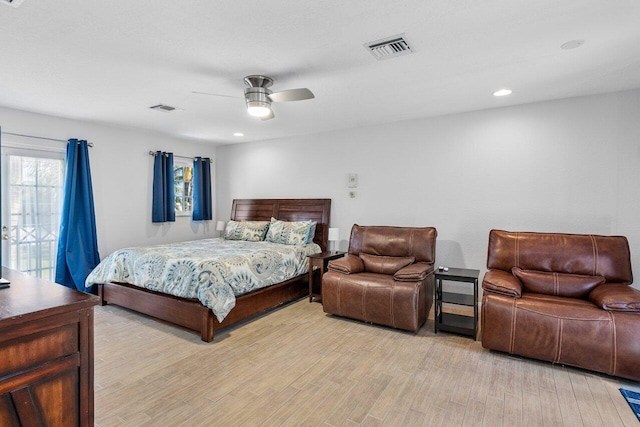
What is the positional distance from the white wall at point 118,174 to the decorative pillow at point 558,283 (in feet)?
15.7

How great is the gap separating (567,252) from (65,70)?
16.4ft

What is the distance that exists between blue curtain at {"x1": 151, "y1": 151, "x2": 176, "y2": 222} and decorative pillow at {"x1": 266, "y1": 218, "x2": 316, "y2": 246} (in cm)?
187

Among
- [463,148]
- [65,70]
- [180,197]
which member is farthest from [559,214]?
[180,197]

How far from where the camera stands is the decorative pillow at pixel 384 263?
12.8ft

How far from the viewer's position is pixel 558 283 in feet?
10.2

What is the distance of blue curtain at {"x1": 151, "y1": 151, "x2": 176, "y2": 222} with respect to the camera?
5512 mm

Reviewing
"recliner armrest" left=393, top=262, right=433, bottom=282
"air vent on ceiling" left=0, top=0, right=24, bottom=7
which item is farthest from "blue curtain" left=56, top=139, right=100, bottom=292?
"recliner armrest" left=393, top=262, right=433, bottom=282

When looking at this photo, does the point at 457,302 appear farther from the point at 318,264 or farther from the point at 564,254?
the point at 318,264

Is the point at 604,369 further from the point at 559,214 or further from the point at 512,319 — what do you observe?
the point at 559,214

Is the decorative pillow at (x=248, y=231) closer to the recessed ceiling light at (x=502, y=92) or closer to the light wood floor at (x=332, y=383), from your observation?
the light wood floor at (x=332, y=383)

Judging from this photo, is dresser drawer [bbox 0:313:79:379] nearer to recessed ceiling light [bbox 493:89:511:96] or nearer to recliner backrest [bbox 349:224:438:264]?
recliner backrest [bbox 349:224:438:264]

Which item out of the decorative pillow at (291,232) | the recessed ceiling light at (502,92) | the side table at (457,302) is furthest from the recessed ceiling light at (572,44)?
the decorative pillow at (291,232)

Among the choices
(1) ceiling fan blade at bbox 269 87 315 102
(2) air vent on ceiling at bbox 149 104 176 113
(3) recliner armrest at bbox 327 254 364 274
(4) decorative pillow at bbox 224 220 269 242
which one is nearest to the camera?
(1) ceiling fan blade at bbox 269 87 315 102

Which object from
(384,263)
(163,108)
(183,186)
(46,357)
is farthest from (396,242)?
(183,186)
